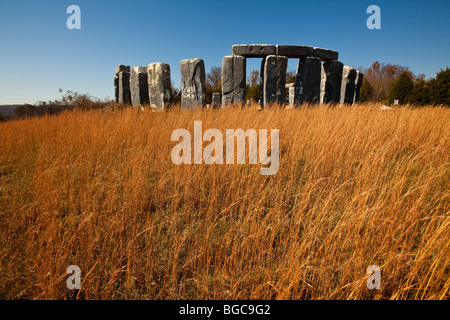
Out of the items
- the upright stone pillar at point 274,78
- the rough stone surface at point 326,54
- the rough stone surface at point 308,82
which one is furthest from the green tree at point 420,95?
the upright stone pillar at point 274,78

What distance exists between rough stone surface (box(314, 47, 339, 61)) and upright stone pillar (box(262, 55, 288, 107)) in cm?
219

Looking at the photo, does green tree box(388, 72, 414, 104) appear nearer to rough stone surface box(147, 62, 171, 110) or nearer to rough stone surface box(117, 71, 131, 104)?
rough stone surface box(147, 62, 171, 110)

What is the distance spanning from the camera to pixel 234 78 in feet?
30.2

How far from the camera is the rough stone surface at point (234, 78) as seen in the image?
911 cm

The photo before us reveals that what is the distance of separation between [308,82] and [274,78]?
178cm

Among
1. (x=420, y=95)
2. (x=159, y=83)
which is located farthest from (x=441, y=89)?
(x=159, y=83)

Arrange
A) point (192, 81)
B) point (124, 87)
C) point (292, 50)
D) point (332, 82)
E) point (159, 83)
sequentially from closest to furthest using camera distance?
1. point (192, 81)
2. point (159, 83)
3. point (292, 50)
4. point (332, 82)
5. point (124, 87)

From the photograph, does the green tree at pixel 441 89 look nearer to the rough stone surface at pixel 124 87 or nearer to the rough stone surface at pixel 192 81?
the rough stone surface at pixel 192 81

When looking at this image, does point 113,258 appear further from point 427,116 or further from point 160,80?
point 160,80

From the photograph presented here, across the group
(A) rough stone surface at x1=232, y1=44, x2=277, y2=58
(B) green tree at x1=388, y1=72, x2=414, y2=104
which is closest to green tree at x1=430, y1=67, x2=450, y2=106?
(B) green tree at x1=388, y1=72, x2=414, y2=104

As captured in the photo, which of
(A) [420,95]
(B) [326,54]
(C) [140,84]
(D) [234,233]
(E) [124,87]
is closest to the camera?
(D) [234,233]

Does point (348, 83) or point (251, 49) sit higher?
point (251, 49)

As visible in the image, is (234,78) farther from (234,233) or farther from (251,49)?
(234,233)
